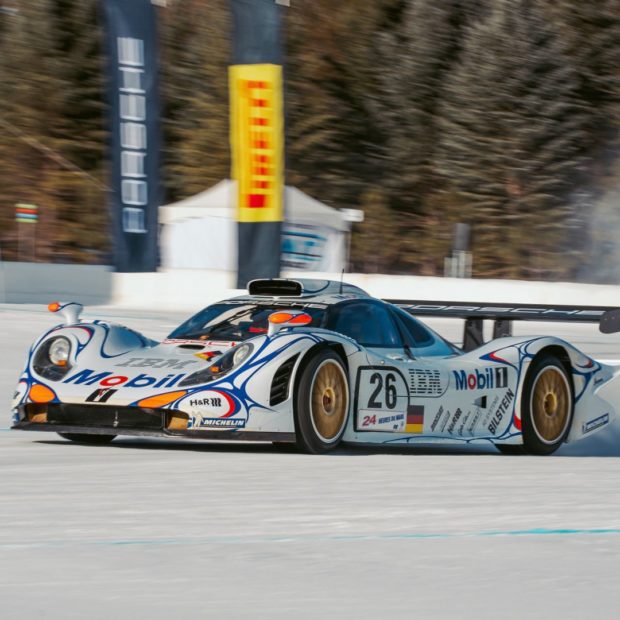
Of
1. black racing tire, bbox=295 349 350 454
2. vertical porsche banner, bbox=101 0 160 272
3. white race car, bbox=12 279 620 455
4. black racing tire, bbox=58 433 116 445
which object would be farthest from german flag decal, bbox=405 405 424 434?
vertical porsche banner, bbox=101 0 160 272

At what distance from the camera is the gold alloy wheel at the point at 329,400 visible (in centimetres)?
731

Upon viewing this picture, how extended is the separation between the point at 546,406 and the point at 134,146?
51.7ft

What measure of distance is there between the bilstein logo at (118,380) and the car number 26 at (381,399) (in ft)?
3.45

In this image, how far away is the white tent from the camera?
1246 inches

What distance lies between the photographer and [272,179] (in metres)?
22.4

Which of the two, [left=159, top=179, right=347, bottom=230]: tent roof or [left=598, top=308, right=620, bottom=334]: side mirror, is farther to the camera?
[left=159, top=179, right=347, bottom=230]: tent roof

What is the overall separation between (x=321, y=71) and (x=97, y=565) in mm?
45402

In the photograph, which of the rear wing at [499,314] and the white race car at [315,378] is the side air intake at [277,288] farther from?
the rear wing at [499,314]

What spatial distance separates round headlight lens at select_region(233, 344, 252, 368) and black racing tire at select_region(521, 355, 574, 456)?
7.30ft

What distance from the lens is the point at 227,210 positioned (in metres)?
31.6

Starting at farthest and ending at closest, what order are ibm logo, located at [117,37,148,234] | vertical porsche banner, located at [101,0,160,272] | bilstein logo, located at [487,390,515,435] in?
ibm logo, located at [117,37,148,234]
vertical porsche banner, located at [101,0,160,272]
bilstein logo, located at [487,390,515,435]

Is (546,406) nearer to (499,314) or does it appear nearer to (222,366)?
(499,314)

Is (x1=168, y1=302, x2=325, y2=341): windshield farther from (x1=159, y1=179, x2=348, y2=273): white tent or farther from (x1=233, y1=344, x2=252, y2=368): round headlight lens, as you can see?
(x1=159, y1=179, x2=348, y2=273): white tent

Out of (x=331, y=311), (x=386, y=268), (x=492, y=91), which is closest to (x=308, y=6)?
(x=492, y=91)
